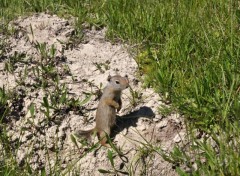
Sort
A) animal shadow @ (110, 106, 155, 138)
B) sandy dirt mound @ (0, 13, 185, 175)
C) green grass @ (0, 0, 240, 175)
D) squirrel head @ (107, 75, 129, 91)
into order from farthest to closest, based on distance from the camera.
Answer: animal shadow @ (110, 106, 155, 138)
squirrel head @ (107, 75, 129, 91)
sandy dirt mound @ (0, 13, 185, 175)
green grass @ (0, 0, 240, 175)

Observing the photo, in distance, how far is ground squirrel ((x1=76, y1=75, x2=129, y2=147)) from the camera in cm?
394

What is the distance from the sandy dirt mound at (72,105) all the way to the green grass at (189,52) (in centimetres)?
19

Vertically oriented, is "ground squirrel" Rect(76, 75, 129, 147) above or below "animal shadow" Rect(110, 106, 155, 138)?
above

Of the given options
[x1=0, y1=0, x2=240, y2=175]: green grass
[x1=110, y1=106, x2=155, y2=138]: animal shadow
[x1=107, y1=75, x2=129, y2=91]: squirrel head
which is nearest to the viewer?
[x1=0, y1=0, x2=240, y2=175]: green grass

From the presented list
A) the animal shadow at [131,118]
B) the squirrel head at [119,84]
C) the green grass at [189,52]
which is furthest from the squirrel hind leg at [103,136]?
the green grass at [189,52]

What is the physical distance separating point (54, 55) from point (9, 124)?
1.28 m

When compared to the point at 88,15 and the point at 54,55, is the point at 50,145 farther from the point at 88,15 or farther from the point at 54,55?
the point at 88,15

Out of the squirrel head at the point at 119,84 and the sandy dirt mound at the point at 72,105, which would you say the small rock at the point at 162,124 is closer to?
the sandy dirt mound at the point at 72,105

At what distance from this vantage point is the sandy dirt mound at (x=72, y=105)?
3.86 meters

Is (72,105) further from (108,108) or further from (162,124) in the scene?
(162,124)

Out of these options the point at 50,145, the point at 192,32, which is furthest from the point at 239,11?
the point at 50,145

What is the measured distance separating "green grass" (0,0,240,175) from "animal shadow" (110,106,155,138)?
10.2 inches

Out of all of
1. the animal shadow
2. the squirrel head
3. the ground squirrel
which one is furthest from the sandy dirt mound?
the squirrel head

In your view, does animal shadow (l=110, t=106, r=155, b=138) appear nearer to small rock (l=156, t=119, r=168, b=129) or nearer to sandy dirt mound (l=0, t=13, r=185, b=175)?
sandy dirt mound (l=0, t=13, r=185, b=175)
